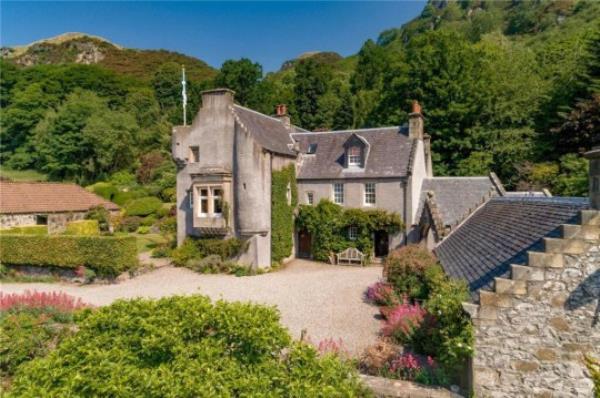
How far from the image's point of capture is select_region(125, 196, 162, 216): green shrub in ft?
121

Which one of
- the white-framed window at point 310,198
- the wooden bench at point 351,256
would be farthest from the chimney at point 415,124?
the wooden bench at point 351,256

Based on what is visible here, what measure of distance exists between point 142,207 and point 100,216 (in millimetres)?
5265

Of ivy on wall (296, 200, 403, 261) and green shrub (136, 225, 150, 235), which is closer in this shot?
ivy on wall (296, 200, 403, 261)

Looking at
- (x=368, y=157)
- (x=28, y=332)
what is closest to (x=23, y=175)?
(x=368, y=157)

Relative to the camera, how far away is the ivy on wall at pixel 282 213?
22359mm

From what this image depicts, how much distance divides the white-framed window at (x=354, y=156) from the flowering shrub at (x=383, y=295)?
1060 centimetres

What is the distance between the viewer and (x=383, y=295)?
46.1ft

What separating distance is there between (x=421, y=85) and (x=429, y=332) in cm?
3138

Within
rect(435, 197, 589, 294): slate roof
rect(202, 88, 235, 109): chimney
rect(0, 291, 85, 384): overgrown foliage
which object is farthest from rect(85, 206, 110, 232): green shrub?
rect(435, 197, 589, 294): slate roof

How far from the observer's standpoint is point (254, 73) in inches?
2426

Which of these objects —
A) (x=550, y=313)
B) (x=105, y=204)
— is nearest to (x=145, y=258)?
(x=105, y=204)

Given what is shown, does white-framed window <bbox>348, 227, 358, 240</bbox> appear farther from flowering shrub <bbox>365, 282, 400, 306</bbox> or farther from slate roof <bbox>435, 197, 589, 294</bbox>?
slate roof <bbox>435, 197, 589, 294</bbox>

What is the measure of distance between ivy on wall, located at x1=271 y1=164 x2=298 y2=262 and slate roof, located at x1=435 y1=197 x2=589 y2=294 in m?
11.0

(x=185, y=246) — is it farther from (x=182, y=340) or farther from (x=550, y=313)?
(x=550, y=313)
